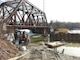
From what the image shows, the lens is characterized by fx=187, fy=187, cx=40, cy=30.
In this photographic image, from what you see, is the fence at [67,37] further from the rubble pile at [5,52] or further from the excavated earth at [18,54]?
the rubble pile at [5,52]

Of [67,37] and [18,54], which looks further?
[67,37]

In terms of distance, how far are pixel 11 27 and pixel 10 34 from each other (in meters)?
1.16

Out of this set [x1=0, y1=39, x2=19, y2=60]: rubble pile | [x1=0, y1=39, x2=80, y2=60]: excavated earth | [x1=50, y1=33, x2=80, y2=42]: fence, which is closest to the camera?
[x1=0, y1=39, x2=19, y2=60]: rubble pile

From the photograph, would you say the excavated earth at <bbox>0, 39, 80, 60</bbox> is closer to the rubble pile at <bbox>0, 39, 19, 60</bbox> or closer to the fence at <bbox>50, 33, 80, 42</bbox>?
the rubble pile at <bbox>0, 39, 19, 60</bbox>

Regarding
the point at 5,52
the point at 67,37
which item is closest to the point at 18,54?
the point at 5,52

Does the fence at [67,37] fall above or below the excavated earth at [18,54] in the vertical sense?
below

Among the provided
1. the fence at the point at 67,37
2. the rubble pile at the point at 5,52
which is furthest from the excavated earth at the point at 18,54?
the fence at the point at 67,37

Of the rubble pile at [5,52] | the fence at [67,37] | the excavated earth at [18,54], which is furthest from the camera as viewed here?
the fence at [67,37]

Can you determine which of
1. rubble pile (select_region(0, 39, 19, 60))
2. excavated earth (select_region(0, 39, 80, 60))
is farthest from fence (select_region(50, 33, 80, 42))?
rubble pile (select_region(0, 39, 19, 60))

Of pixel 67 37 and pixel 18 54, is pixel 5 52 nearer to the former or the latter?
pixel 18 54

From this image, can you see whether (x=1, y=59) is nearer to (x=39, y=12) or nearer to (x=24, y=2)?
(x=24, y=2)

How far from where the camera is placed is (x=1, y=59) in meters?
14.5

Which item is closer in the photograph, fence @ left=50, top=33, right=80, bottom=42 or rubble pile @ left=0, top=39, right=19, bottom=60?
rubble pile @ left=0, top=39, right=19, bottom=60

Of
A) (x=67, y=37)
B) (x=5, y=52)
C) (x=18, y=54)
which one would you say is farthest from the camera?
(x=67, y=37)
